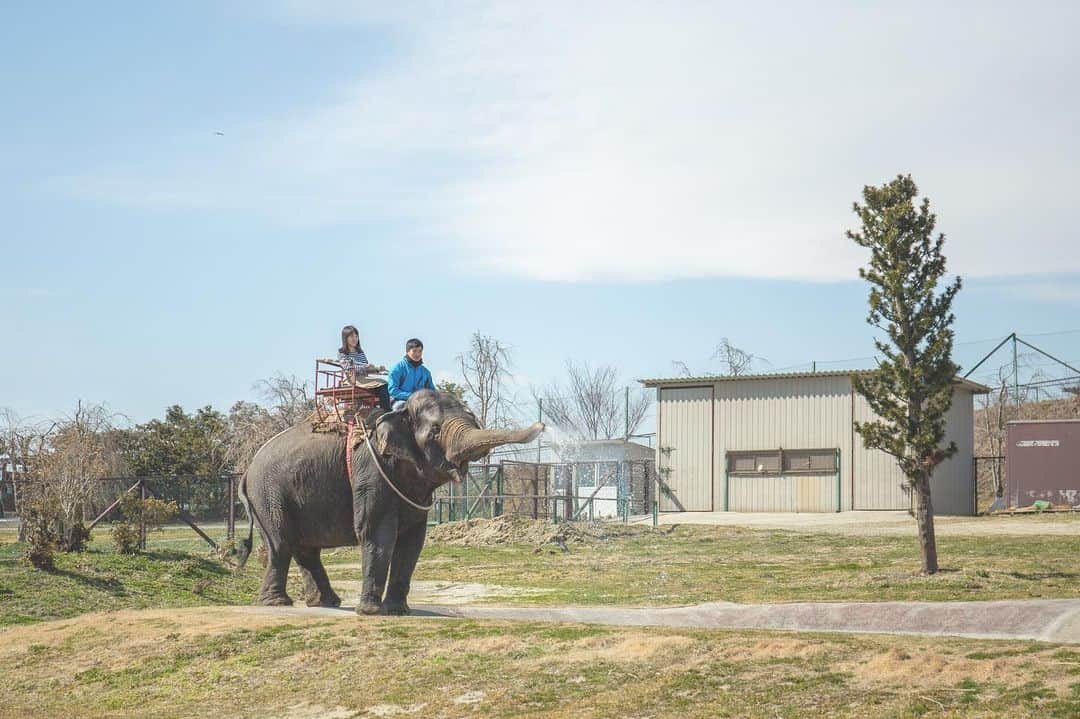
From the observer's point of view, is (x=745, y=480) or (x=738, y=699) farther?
(x=745, y=480)

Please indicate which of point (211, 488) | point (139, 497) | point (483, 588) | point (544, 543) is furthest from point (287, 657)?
point (211, 488)

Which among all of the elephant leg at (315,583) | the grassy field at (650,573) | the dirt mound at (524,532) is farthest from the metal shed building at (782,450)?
the elephant leg at (315,583)

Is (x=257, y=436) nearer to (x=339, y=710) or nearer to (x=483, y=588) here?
(x=483, y=588)

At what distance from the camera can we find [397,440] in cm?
1652

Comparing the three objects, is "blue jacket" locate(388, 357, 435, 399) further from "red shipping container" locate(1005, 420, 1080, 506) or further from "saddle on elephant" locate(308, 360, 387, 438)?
"red shipping container" locate(1005, 420, 1080, 506)

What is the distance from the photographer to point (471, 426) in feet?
52.8

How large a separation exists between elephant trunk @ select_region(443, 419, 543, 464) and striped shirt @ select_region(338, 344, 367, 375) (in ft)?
6.44

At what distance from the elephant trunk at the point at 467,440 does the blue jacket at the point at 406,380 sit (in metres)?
1.22

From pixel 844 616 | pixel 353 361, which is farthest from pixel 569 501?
pixel 353 361

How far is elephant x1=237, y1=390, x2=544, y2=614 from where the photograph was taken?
53.4ft

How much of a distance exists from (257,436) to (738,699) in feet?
168

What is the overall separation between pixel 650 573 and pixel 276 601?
1104 centimetres

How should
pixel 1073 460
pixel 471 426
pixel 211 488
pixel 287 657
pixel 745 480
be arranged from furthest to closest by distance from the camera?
pixel 211 488 < pixel 745 480 < pixel 1073 460 < pixel 471 426 < pixel 287 657

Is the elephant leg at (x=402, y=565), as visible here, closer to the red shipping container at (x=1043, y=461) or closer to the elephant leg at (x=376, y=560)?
the elephant leg at (x=376, y=560)
